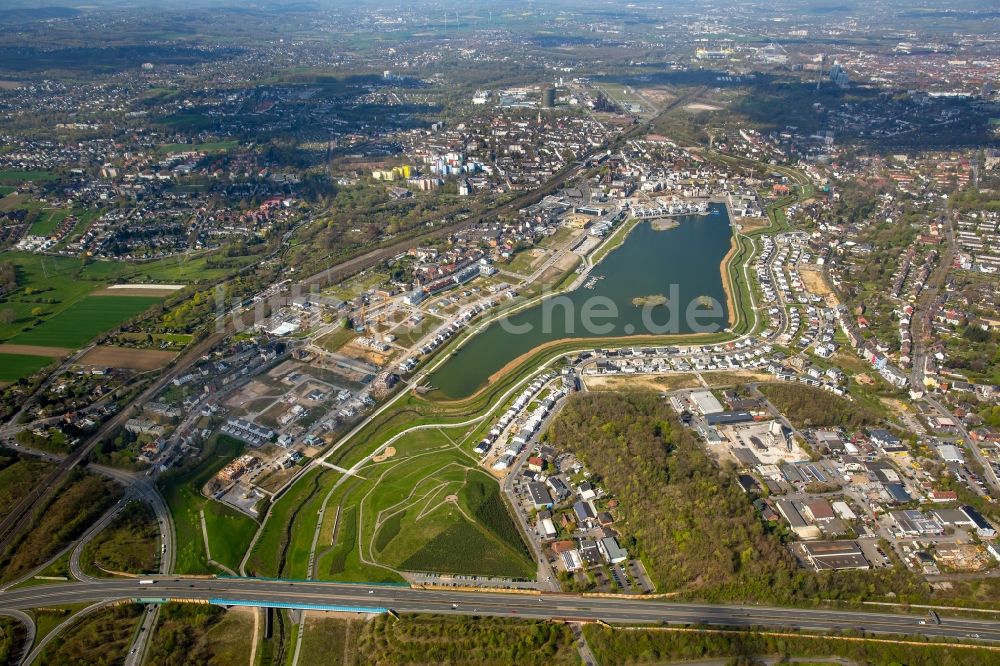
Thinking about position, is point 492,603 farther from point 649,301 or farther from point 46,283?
point 46,283

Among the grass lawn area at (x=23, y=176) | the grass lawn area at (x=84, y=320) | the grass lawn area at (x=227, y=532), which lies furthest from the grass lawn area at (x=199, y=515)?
the grass lawn area at (x=23, y=176)

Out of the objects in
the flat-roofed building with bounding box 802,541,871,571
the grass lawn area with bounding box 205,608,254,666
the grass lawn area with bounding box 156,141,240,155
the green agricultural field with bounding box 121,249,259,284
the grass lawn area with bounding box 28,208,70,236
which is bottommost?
the grass lawn area with bounding box 205,608,254,666

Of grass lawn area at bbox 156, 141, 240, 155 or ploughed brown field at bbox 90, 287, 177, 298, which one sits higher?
grass lawn area at bbox 156, 141, 240, 155

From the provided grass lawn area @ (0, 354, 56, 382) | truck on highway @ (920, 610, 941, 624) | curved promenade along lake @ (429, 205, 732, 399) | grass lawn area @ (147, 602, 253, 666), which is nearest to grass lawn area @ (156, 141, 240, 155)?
grass lawn area @ (0, 354, 56, 382)

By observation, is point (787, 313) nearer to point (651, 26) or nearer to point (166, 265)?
point (166, 265)

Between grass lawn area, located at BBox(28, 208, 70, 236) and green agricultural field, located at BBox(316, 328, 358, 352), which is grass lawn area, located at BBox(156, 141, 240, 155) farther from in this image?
green agricultural field, located at BBox(316, 328, 358, 352)

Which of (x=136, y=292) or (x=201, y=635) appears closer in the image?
(x=201, y=635)

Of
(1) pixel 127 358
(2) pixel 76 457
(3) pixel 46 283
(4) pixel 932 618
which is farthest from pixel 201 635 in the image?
(3) pixel 46 283
